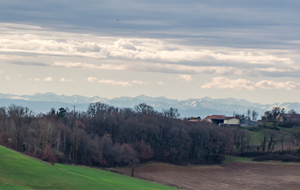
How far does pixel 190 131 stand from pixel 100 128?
95.9ft

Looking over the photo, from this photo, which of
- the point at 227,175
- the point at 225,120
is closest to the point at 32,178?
the point at 227,175

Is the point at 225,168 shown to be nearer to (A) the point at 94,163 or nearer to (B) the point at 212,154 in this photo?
(B) the point at 212,154

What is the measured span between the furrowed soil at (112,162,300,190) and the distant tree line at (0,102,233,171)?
23.3ft

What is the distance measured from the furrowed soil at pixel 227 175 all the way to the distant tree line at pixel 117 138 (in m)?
7.09

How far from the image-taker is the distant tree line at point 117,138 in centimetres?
9562

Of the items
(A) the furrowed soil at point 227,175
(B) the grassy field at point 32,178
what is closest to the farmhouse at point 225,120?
(A) the furrowed soil at point 227,175

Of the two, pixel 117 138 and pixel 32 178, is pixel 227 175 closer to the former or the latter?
pixel 117 138

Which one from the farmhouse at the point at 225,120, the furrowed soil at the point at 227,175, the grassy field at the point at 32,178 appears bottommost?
the furrowed soil at the point at 227,175

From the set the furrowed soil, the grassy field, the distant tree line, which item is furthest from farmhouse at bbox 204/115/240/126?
the grassy field

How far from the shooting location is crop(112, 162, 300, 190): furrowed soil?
8038 centimetres

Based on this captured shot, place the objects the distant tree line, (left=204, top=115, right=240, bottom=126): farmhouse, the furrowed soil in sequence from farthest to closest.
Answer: (left=204, top=115, right=240, bottom=126): farmhouse → the distant tree line → the furrowed soil

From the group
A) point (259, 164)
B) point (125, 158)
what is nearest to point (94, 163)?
point (125, 158)

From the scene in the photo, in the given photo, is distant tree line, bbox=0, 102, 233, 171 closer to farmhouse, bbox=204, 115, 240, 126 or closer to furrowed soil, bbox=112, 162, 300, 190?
furrowed soil, bbox=112, 162, 300, 190

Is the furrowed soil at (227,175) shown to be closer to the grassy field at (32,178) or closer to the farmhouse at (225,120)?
the grassy field at (32,178)
